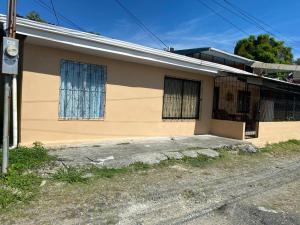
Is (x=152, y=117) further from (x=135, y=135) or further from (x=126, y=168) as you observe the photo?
(x=126, y=168)

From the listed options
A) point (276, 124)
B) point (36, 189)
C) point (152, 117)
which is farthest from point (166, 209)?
point (276, 124)

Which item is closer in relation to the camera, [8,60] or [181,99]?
[8,60]

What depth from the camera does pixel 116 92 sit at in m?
10.5

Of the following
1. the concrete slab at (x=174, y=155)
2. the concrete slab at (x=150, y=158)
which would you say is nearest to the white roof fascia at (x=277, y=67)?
the concrete slab at (x=174, y=155)

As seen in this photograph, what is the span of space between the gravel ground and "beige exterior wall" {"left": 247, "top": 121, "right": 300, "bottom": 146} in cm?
559

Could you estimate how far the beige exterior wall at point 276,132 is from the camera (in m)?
14.0

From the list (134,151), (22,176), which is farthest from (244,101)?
(22,176)

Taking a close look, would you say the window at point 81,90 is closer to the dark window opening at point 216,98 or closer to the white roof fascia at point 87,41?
the white roof fascia at point 87,41

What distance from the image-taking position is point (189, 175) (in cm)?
789

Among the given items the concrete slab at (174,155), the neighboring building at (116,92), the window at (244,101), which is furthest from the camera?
the window at (244,101)

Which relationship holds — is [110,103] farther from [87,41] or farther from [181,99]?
[181,99]

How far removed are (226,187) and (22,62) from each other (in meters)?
5.79

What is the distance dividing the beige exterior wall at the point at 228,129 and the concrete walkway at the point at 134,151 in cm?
92

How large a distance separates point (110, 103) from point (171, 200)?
199 inches
